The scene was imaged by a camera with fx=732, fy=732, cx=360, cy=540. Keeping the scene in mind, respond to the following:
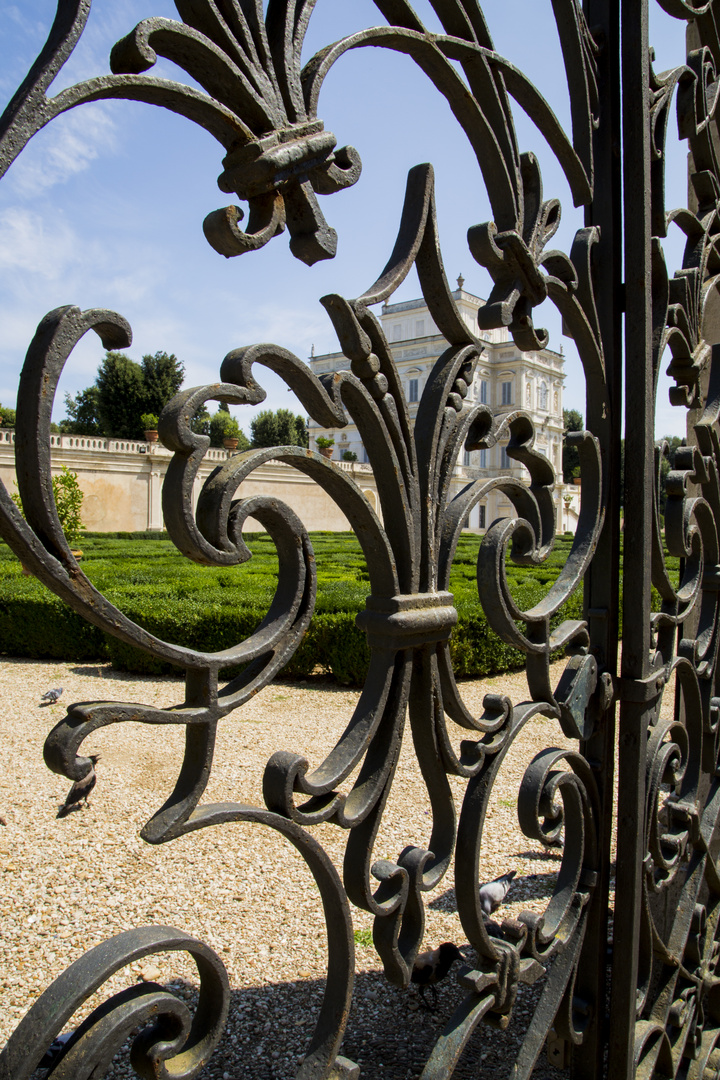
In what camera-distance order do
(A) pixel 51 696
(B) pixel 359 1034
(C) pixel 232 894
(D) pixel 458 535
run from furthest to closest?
(A) pixel 51 696 < (C) pixel 232 894 < (B) pixel 359 1034 < (D) pixel 458 535

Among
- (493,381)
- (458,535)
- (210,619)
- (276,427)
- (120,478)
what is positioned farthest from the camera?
(276,427)

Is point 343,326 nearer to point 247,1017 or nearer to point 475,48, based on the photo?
point 475,48

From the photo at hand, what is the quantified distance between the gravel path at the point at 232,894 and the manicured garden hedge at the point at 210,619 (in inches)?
62.8

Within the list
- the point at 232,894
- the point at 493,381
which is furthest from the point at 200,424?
the point at 232,894

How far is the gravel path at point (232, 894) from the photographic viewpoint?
2.18 metres

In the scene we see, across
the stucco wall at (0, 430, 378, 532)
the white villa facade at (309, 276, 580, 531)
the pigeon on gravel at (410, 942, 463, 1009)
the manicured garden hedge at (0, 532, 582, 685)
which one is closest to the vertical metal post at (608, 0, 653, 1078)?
the pigeon on gravel at (410, 942, 463, 1009)

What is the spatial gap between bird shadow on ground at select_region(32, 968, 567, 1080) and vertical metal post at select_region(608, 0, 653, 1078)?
90 centimetres

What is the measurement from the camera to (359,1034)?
2162 millimetres

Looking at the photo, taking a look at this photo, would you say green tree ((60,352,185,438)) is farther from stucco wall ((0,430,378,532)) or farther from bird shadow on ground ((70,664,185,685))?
bird shadow on ground ((70,664,185,685))

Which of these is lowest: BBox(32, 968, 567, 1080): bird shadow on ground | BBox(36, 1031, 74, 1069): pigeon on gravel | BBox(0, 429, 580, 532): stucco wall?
BBox(32, 968, 567, 1080): bird shadow on ground

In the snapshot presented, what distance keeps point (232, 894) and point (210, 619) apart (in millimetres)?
4576

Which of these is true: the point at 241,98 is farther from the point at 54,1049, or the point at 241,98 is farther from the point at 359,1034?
the point at 359,1034

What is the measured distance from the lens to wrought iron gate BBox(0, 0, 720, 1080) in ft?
1.90

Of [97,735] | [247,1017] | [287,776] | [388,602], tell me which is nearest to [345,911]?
[287,776]
